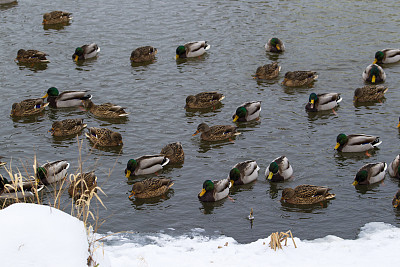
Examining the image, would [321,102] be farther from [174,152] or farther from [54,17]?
[54,17]

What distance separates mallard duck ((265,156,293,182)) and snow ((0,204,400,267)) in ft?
9.78

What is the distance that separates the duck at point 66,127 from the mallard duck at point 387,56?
1111 cm

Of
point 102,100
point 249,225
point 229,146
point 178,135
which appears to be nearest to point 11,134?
point 102,100

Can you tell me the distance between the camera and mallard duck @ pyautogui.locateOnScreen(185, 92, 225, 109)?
2205 cm

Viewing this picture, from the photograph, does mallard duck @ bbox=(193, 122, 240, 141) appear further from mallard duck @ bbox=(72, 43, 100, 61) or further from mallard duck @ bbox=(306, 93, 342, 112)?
mallard duck @ bbox=(72, 43, 100, 61)

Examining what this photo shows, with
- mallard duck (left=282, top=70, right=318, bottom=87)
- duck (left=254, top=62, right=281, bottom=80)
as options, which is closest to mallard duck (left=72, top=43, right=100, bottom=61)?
duck (left=254, top=62, right=281, bottom=80)

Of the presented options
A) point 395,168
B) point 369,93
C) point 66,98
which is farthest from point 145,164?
point 369,93

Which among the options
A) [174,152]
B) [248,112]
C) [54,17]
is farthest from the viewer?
[54,17]

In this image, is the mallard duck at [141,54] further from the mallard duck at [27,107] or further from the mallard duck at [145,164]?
the mallard duck at [145,164]

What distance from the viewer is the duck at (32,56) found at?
26.0 metres

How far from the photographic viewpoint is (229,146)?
1977 cm

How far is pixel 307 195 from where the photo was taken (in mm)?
16547

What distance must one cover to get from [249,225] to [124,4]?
1949 centimetres

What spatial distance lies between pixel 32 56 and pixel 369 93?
41.2 feet
